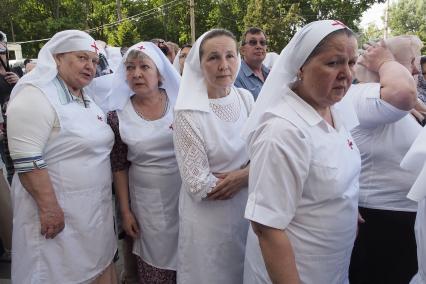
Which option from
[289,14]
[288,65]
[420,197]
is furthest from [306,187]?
[289,14]

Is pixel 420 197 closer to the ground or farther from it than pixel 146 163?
farther from it

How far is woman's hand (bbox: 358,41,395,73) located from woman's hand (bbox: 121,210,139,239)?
70.0 inches

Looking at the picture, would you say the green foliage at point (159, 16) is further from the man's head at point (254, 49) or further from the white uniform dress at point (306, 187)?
the white uniform dress at point (306, 187)

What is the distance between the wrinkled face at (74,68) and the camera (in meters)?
2.41

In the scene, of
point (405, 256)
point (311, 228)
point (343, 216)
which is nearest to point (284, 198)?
point (311, 228)

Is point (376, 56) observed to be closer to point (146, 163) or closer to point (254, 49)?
point (146, 163)

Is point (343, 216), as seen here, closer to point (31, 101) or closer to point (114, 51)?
point (31, 101)

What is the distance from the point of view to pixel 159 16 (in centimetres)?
3534

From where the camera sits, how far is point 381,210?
219cm

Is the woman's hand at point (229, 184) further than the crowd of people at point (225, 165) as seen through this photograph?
Yes

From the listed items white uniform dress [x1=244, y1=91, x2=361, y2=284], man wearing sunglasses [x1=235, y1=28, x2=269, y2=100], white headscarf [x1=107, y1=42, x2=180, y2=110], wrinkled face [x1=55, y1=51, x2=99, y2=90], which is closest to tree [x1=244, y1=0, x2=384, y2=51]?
man wearing sunglasses [x1=235, y1=28, x2=269, y2=100]

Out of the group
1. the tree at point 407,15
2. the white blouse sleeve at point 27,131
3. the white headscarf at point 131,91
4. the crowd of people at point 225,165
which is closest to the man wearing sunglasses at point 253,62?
the white headscarf at point 131,91

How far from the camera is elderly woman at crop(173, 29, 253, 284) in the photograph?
2.16 metres

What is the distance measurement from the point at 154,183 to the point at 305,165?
1346mm
